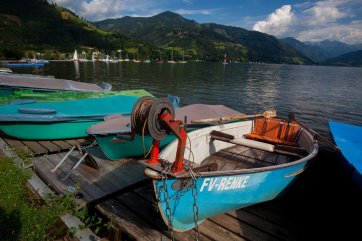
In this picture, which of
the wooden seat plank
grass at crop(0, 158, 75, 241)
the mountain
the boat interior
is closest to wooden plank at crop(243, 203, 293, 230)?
the boat interior

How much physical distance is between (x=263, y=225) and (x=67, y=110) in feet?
30.1

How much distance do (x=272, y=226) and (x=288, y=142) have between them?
4553mm

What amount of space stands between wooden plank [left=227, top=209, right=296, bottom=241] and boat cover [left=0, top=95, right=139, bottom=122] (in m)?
7.43

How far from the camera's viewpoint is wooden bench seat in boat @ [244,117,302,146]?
385 inches

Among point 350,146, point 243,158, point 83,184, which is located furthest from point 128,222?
point 350,146

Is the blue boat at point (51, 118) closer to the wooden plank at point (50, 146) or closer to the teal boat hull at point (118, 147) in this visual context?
the wooden plank at point (50, 146)

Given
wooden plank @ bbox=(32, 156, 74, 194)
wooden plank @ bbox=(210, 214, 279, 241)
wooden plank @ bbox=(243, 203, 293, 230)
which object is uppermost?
wooden plank @ bbox=(32, 156, 74, 194)

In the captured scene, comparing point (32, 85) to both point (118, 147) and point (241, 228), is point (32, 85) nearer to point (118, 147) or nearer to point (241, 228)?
point (118, 147)

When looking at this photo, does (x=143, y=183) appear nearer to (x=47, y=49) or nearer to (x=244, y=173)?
(x=244, y=173)

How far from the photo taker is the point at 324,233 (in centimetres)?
603

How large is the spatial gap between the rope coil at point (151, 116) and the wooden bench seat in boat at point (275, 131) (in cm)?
624

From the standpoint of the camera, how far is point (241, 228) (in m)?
5.84

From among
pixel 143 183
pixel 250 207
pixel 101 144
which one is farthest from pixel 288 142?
pixel 101 144

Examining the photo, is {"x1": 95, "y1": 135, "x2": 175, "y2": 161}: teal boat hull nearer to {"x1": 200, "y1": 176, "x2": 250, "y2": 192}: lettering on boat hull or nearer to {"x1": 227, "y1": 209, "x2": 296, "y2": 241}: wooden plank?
{"x1": 227, "y1": 209, "x2": 296, "y2": 241}: wooden plank
